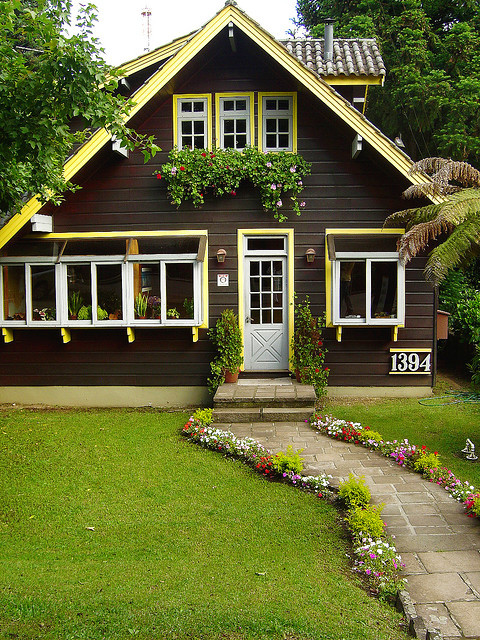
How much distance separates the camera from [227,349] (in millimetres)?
10805

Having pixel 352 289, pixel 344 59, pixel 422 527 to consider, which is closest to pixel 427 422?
pixel 352 289

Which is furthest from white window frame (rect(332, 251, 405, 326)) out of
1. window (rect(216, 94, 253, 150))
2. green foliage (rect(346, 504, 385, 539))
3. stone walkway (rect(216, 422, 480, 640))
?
green foliage (rect(346, 504, 385, 539))

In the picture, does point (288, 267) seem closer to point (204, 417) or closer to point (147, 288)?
point (147, 288)

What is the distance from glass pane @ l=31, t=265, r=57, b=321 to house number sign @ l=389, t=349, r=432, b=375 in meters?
6.27

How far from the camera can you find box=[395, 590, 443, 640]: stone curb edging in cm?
396

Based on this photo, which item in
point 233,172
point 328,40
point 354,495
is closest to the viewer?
point 354,495

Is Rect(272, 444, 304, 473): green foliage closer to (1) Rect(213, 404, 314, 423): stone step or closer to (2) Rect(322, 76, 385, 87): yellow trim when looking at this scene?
(1) Rect(213, 404, 314, 423): stone step

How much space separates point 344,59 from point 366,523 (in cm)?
964

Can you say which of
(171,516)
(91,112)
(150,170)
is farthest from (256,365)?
(91,112)

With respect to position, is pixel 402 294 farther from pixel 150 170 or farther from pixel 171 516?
pixel 171 516

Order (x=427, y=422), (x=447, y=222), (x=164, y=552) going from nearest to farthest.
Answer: (x=164, y=552) < (x=447, y=222) < (x=427, y=422)

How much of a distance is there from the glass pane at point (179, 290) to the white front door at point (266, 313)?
1.15 m

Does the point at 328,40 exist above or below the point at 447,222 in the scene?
above

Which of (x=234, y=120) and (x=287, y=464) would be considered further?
(x=234, y=120)
